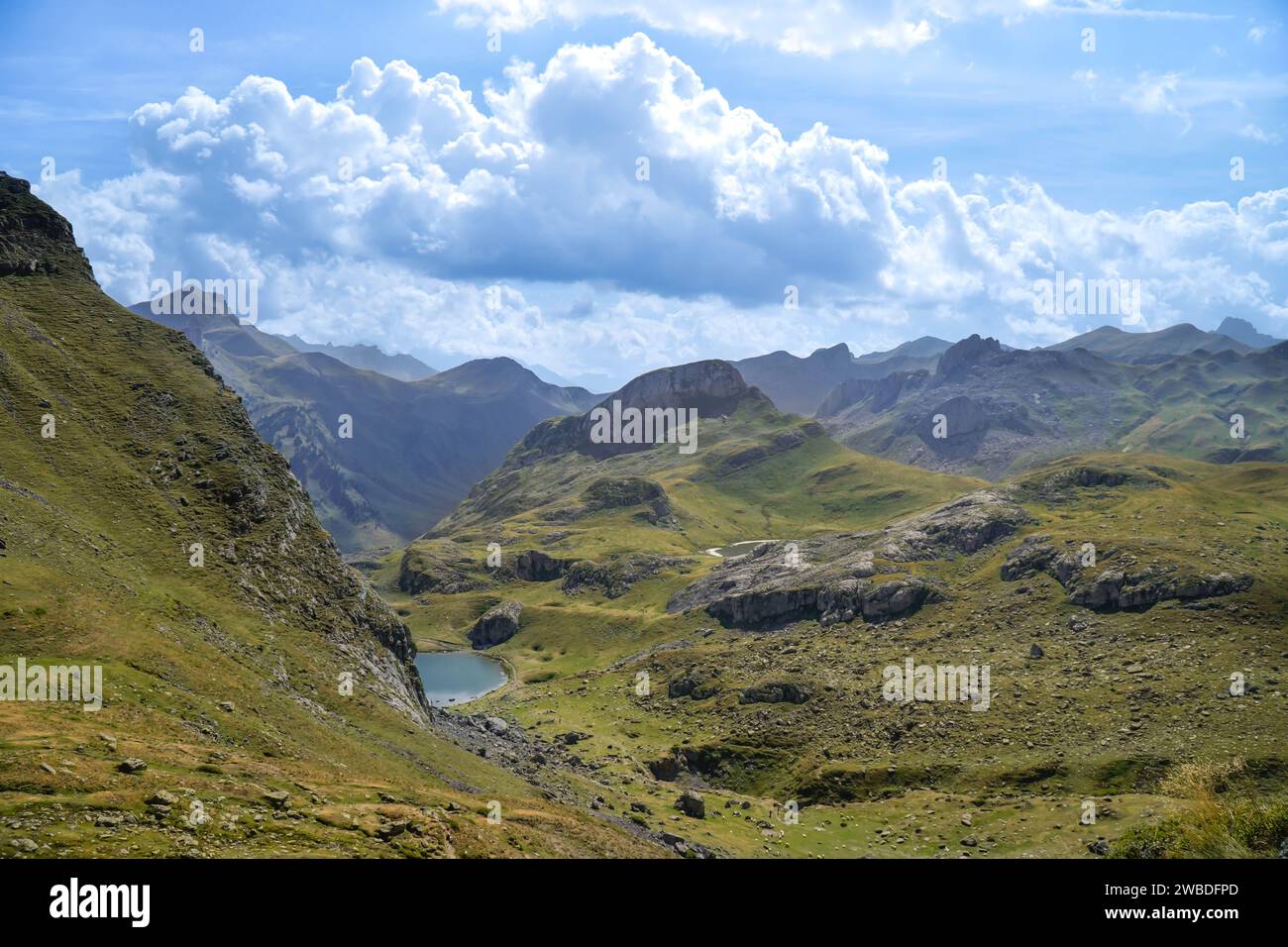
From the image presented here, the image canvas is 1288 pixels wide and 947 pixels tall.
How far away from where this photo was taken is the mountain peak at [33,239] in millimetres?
141375

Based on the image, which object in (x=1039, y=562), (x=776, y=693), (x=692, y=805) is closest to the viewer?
(x=692, y=805)

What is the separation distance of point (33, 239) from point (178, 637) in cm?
11090

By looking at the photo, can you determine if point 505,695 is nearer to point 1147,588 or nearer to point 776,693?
point 776,693

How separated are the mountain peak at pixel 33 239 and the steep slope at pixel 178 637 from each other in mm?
443

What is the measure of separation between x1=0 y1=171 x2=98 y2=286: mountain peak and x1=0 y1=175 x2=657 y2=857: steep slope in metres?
0.44

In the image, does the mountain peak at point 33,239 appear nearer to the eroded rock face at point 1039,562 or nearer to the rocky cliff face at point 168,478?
the rocky cliff face at point 168,478

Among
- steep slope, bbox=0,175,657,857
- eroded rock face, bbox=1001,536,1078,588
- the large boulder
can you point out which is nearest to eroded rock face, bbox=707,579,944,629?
eroded rock face, bbox=1001,536,1078,588

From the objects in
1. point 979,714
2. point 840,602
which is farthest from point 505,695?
point 979,714

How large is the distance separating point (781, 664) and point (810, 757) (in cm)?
4178

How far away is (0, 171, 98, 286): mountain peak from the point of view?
141m

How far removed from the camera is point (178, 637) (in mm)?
77125

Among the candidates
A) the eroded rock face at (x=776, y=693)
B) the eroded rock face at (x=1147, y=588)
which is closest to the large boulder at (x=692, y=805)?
the eroded rock face at (x=776, y=693)
